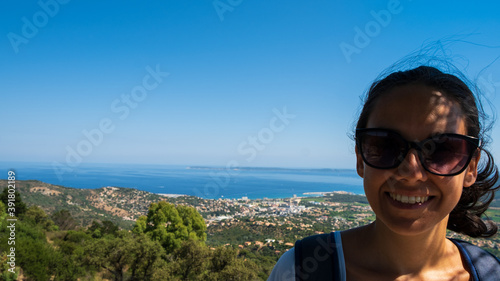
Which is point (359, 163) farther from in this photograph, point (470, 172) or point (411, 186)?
point (470, 172)

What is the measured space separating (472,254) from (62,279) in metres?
12.0

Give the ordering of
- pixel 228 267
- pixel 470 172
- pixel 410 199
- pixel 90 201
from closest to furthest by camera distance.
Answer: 1. pixel 410 199
2. pixel 470 172
3. pixel 228 267
4. pixel 90 201

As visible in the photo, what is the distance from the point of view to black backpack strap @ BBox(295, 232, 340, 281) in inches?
31.8

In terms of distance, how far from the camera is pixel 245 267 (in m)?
9.67

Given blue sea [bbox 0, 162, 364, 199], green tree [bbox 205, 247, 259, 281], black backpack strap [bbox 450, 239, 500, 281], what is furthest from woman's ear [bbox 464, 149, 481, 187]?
blue sea [bbox 0, 162, 364, 199]

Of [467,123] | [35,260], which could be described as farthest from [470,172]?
[35,260]

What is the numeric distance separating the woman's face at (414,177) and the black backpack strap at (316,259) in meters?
0.19

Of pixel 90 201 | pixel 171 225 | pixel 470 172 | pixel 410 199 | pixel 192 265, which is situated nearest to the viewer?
pixel 410 199

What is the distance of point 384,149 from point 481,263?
463 mm

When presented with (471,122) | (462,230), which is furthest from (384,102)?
(462,230)

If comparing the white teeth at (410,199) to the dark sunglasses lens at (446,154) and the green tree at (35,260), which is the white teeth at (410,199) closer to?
the dark sunglasses lens at (446,154)

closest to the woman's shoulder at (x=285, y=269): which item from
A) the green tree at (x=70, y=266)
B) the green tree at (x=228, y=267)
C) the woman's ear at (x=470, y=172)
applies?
the woman's ear at (x=470, y=172)

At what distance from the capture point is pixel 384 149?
83 cm

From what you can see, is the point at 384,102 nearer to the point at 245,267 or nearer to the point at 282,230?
the point at 245,267
